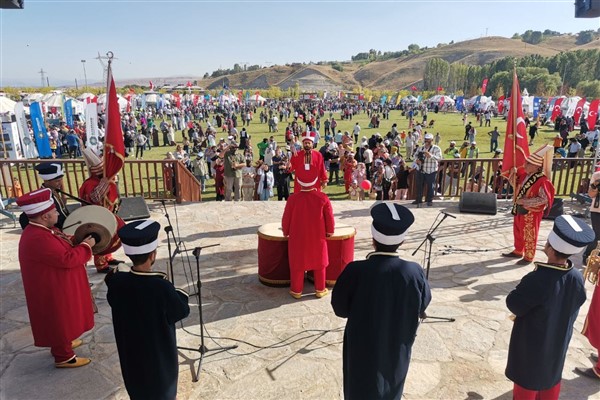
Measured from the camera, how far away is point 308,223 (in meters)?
5.40

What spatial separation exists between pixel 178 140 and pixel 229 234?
2468cm

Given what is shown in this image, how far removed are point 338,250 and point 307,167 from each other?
1.34 metres

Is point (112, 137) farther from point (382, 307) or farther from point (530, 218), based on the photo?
point (530, 218)

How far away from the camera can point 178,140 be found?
1231 inches

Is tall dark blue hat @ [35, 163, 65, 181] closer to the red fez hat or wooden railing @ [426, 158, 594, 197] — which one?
the red fez hat

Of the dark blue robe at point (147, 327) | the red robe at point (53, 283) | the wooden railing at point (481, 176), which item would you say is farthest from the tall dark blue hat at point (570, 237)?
the wooden railing at point (481, 176)

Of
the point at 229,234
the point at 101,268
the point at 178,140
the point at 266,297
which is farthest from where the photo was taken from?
the point at 178,140

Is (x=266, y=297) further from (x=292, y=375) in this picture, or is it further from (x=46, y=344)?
(x=46, y=344)

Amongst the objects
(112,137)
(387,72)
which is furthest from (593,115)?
(387,72)

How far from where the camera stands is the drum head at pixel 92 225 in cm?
445

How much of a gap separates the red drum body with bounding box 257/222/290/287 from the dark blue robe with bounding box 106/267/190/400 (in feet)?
9.18

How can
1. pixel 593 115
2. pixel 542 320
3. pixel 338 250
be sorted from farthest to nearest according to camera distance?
1. pixel 593 115
2. pixel 338 250
3. pixel 542 320

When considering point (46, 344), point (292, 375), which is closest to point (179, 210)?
point (46, 344)

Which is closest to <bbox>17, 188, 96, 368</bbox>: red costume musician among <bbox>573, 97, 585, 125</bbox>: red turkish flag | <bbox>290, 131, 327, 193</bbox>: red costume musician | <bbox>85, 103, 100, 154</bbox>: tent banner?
<bbox>290, 131, 327, 193</bbox>: red costume musician
